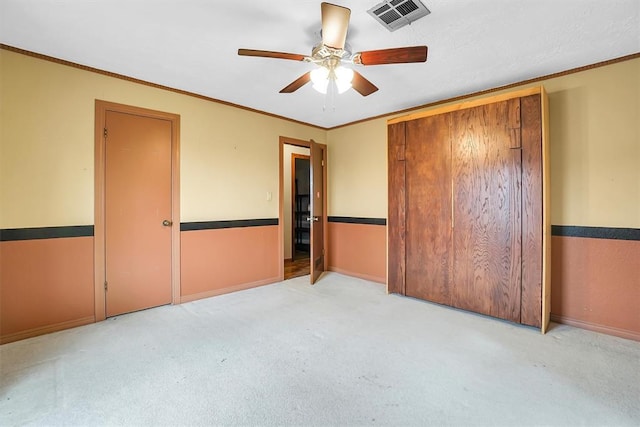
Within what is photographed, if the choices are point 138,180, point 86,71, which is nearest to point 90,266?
point 138,180

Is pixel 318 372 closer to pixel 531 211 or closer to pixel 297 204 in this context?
pixel 531 211

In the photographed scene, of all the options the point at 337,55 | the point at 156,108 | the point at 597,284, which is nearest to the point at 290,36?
the point at 337,55

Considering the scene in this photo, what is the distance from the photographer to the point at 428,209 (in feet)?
11.1

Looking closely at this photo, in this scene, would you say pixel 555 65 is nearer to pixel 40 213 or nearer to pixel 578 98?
pixel 578 98

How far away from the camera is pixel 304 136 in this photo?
A: 473 cm

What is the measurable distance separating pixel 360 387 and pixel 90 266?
8.91 feet

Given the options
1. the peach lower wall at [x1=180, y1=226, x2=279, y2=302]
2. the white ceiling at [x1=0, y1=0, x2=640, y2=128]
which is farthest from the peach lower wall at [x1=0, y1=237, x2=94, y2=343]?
the white ceiling at [x1=0, y1=0, x2=640, y2=128]

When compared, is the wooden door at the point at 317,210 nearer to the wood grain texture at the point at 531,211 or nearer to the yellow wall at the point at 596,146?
the wood grain texture at the point at 531,211

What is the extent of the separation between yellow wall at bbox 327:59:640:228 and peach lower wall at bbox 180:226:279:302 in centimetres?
340

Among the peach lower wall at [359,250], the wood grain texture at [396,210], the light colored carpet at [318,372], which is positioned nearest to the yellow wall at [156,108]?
the light colored carpet at [318,372]

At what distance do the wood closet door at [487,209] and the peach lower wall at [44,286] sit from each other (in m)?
3.75

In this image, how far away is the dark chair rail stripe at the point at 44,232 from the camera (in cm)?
244

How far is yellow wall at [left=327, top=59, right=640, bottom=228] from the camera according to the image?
101 inches

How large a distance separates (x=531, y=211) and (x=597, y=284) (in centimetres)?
90
